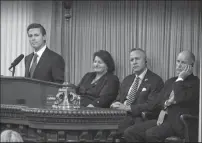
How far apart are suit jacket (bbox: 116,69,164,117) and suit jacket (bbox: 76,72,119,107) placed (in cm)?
14

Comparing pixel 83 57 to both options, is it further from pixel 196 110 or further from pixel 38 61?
pixel 196 110

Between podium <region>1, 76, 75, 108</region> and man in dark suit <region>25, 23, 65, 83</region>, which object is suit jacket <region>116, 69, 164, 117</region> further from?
podium <region>1, 76, 75, 108</region>

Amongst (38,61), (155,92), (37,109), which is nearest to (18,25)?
(38,61)

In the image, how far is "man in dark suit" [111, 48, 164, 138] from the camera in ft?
24.7

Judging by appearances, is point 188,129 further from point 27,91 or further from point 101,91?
point 27,91

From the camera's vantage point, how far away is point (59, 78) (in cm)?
743

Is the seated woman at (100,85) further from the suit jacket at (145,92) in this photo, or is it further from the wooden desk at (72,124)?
the wooden desk at (72,124)

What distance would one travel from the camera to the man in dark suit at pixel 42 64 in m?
7.49

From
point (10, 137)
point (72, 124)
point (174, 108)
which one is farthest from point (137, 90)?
point (10, 137)

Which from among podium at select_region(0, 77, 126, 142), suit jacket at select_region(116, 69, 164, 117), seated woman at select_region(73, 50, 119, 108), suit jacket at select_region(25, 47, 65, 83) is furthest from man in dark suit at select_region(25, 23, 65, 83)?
podium at select_region(0, 77, 126, 142)

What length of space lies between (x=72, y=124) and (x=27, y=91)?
994mm

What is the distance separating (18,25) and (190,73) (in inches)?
132

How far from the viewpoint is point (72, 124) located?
5496mm

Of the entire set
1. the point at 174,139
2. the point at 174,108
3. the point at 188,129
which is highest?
the point at 174,108
